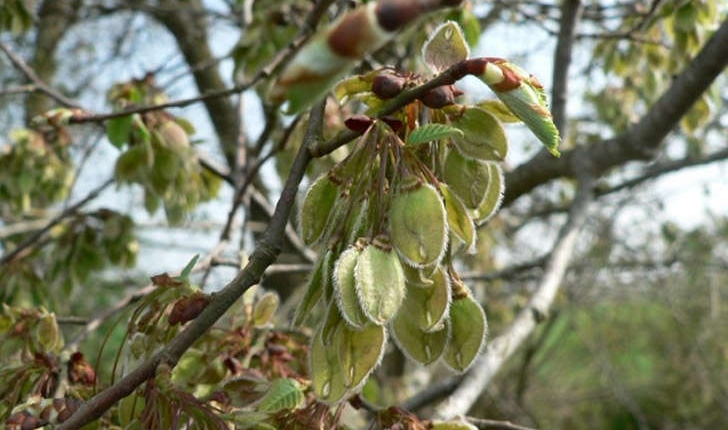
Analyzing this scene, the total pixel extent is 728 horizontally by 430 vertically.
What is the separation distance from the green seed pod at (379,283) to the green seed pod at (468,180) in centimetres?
18

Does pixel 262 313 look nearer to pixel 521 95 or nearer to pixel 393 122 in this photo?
pixel 393 122

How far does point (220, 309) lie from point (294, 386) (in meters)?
0.20

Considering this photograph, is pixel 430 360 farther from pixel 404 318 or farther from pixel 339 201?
pixel 339 201

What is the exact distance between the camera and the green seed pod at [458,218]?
1013 mm

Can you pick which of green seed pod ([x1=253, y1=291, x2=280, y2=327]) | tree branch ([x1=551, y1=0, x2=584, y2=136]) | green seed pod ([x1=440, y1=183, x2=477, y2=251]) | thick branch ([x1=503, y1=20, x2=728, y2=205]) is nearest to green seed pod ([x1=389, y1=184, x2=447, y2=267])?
green seed pod ([x1=440, y1=183, x2=477, y2=251])

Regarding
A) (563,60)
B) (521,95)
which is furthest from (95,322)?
(563,60)

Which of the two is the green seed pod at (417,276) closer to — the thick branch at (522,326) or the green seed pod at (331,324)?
the green seed pod at (331,324)

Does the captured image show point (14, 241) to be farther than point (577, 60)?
No

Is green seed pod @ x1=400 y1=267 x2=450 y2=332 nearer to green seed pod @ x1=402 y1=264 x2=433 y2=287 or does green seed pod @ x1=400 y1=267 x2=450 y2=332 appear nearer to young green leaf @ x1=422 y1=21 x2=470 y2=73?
green seed pod @ x1=402 y1=264 x2=433 y2=287

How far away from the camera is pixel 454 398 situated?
1.57m

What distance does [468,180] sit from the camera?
3.44 ft

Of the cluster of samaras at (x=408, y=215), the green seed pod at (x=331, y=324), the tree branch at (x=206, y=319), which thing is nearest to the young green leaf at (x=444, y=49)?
the cluster of samaras at (x=408, y=215)

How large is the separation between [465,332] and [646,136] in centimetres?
127

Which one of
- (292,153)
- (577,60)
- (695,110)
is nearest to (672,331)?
(577,60)
